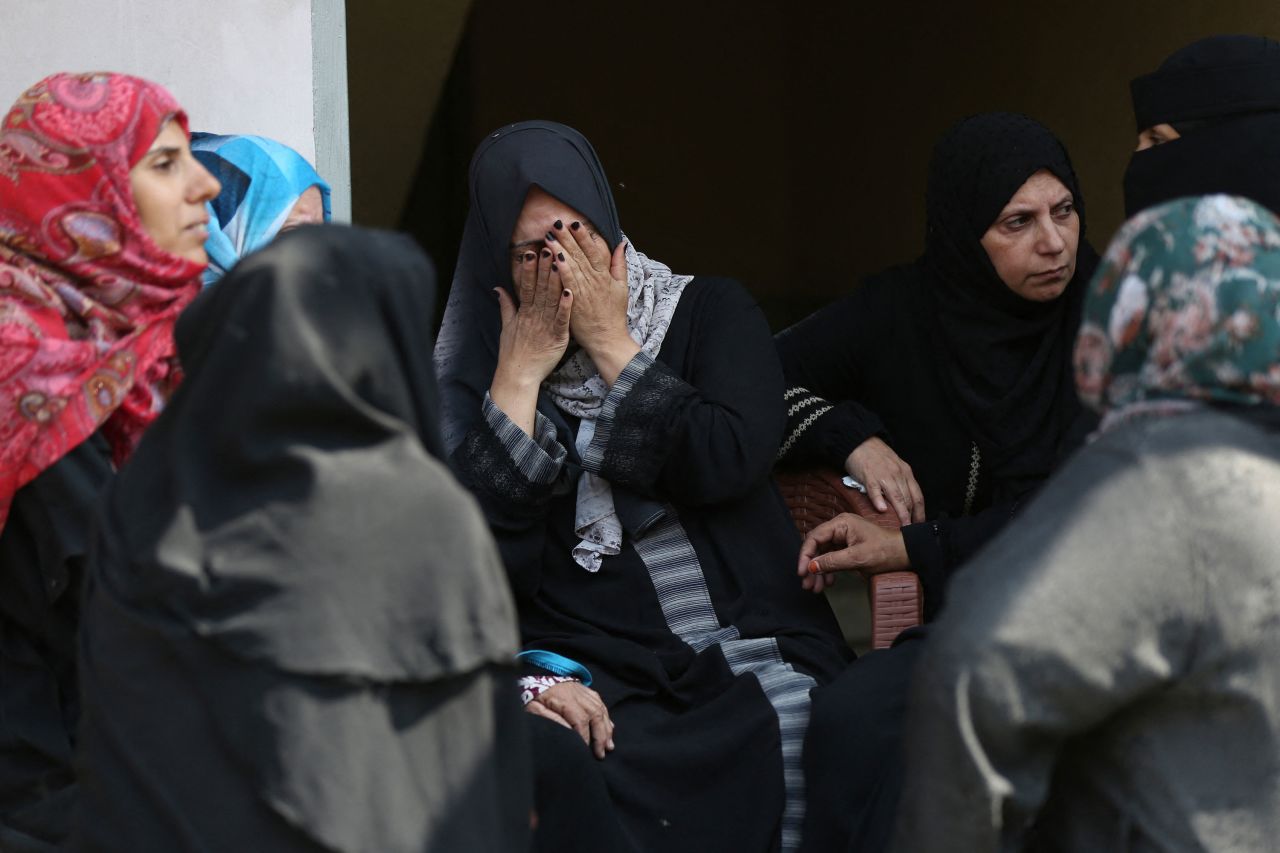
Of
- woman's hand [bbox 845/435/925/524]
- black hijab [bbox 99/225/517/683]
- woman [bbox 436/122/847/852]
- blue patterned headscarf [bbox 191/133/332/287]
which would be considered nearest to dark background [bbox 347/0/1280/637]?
woman's hand [bbox 845/435/925/524]

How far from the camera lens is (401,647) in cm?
183

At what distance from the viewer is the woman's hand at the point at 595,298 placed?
10.1ft

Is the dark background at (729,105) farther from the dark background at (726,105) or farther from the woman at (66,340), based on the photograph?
the woman at (66,340)

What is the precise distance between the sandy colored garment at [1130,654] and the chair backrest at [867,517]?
4.14 ft

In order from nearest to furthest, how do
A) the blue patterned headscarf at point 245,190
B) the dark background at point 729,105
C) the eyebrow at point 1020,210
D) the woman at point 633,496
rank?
the woman at point 633,496, the blue patterned headscarf at point 245,190, the eyebrow at point 1020,210, the dark background at point 729,105

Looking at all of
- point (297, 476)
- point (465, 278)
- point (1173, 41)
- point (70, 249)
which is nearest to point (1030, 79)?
point (1173, 41)

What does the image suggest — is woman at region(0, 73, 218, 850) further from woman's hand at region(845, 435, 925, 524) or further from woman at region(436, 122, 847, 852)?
woman's hand at region(845, 435, 925, 524)

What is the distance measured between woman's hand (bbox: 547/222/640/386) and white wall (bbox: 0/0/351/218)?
76cm

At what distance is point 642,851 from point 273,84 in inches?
72.5

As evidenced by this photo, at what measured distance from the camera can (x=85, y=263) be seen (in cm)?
257

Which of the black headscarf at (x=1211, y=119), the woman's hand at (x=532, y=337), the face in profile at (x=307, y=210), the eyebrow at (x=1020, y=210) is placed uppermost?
the black headscarf at (x=1211, y=119)

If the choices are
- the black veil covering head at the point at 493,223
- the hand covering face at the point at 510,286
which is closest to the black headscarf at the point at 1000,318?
the hand covering face at the point at 510,286

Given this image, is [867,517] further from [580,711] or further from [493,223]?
[493,223]

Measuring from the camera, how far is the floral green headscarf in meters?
1.80
